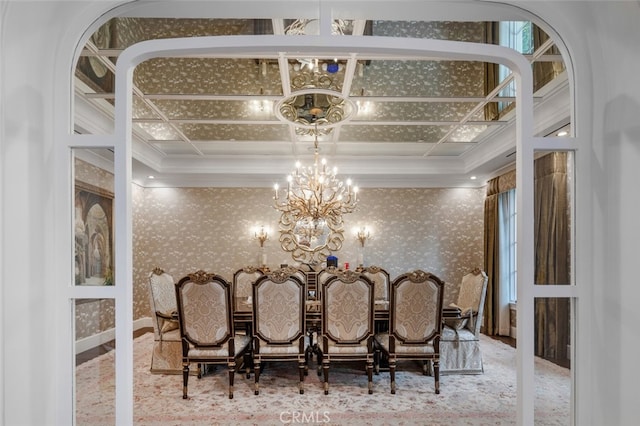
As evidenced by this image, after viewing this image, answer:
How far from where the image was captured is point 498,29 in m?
1.92

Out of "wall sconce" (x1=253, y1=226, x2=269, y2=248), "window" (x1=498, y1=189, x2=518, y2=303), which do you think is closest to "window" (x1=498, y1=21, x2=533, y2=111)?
"window" (x1=498, y1=189, x2=518, y2=303)

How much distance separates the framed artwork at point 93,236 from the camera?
1563mm

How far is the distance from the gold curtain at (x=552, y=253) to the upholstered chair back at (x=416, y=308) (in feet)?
5.79

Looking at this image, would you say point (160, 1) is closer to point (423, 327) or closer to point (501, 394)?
point (423, 327)

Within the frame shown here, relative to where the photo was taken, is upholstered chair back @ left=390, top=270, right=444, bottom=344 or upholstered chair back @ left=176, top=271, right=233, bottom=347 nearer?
upholstered chair back @ left=176, top=271, right=233, bottom=347

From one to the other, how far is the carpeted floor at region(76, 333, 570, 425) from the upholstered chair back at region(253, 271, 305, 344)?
532 mm

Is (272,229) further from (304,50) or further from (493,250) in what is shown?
(304,50)

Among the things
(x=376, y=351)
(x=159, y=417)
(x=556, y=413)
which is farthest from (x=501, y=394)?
(x=159, y=417)

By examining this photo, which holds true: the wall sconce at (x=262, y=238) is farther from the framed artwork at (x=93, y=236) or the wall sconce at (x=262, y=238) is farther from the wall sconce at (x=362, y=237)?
the framed artwork at (x=93, y=236)

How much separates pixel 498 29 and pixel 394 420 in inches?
106

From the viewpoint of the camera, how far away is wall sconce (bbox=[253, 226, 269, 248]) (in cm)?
682

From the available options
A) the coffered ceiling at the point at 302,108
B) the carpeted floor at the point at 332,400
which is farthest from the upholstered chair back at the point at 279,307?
the coffered ceiling at the point at 302,108

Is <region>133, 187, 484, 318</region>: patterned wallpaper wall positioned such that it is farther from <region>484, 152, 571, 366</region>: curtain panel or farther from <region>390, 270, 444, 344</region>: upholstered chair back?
<region>484, 152, 571, 366</region>: curtain panel
